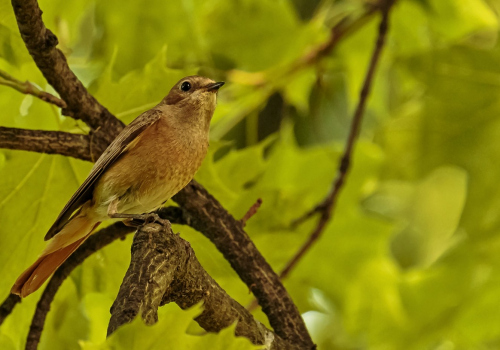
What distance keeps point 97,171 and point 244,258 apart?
1.27 feet

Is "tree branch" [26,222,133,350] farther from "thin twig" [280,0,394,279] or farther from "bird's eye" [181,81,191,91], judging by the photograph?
"thin twig" [280,0,394,279]

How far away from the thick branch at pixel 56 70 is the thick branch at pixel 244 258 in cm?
25

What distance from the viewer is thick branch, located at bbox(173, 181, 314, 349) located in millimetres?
1559

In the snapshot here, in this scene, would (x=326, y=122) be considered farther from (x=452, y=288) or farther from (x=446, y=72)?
(x=452, y=288)

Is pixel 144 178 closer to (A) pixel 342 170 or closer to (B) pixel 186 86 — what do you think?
(B) pixel 186 86

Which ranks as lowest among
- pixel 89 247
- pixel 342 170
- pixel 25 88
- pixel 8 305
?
pixel 8 305

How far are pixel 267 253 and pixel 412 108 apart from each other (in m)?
1.47

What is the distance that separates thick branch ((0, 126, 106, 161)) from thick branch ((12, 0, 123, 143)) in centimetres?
5

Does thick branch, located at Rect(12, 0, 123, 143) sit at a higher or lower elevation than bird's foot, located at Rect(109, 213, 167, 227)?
higher

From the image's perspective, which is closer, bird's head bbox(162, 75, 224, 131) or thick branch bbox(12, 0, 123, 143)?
thick branch bbox(12, 0, 123, 143)

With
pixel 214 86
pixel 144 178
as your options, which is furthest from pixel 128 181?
pixel 214 86

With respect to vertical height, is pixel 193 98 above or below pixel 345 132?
below

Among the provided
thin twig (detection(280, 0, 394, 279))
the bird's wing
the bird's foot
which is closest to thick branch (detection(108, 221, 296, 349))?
the bird's foot

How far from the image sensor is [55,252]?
4.97ft
